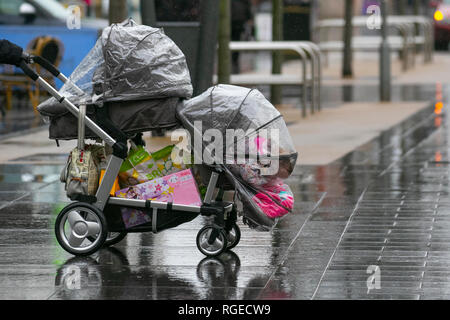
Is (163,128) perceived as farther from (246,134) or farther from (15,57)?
(15,57)

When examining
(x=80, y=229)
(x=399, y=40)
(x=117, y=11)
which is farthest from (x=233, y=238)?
(x=399, y=40)

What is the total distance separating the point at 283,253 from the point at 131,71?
1482mm

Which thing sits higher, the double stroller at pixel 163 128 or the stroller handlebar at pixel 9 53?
the stroller handlebar at pixel 9 53

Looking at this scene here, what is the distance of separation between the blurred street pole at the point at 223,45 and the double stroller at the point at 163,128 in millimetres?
7258


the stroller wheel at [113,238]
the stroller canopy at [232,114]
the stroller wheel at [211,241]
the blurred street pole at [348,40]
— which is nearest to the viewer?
the stroller canopy at [232,114]

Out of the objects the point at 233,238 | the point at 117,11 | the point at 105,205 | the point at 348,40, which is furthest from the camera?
the point at 348,40

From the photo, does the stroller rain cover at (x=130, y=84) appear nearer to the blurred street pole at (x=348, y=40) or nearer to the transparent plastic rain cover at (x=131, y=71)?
the transparent plastic rain cover at (x=131, y=71)

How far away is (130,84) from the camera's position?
283 inches

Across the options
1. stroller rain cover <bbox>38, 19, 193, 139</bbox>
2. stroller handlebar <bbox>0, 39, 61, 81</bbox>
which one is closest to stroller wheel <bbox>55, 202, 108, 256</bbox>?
stroller rain cover <bbox>38, 19, 193, 139</bbox>

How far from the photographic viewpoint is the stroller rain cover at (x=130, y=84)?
718 cm

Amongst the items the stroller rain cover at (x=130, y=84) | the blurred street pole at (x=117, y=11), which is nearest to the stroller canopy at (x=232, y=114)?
the stroller rain cover at (x=130, y=84)

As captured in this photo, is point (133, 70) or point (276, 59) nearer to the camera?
point (133, 70)

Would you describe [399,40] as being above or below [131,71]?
below
